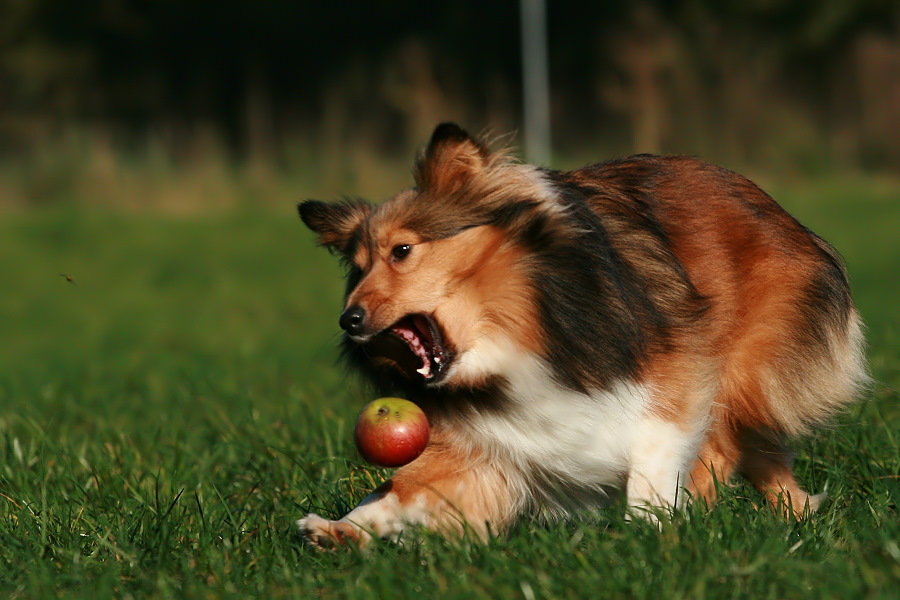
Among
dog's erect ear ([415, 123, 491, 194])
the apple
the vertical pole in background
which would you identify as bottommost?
the vertical pole in background

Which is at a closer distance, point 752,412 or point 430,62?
point 752,412

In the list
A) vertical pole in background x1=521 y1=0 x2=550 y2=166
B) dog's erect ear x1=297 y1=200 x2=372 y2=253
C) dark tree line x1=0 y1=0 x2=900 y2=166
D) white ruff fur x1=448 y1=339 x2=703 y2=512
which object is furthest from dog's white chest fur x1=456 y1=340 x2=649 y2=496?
vertical pole in background x1=521 y1=0 x2=550 y2=166

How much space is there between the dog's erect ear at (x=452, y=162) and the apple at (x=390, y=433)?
791 mm

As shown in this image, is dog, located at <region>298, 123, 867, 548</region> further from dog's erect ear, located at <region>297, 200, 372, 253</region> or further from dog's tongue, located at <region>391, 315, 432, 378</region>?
dog's erect ear, located at <region>297, 200, 372, 253</region>

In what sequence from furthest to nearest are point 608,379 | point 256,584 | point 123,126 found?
point 123,126 < point 608,379 < point 256,584

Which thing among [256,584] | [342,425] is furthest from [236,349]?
[256,584]

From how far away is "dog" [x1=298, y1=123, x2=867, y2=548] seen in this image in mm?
4027

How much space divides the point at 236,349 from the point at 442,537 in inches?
299

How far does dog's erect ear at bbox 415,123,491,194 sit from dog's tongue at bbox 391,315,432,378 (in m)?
0.48

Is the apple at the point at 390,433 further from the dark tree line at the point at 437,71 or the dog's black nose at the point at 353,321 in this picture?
the dark tree line at the point at 437,71

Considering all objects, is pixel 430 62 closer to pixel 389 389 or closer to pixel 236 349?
pixel 236 349

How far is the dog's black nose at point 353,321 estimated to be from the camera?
12.7 feet

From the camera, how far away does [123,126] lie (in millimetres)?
25391

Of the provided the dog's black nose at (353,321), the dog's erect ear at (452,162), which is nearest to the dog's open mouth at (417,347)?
the dog's black nose at (353,321)
